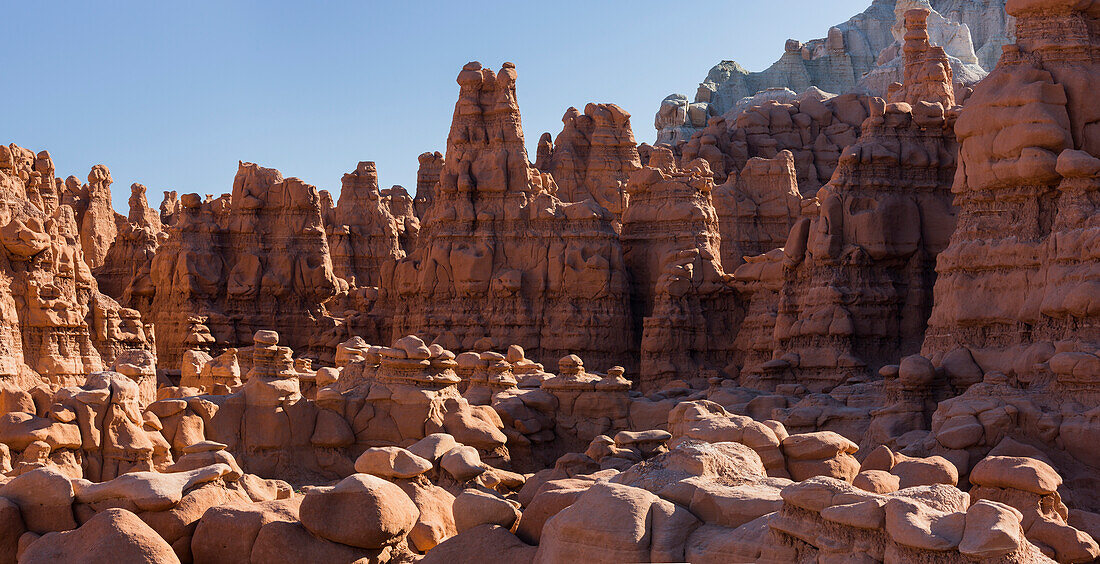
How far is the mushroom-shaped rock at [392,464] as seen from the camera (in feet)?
42.7

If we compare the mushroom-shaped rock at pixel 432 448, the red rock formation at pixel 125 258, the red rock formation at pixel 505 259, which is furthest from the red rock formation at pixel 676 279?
the mushroom-shaped rock at pixel 432 448

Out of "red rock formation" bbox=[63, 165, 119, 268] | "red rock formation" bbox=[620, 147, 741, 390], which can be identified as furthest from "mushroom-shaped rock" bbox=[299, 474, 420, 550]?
A: "red rock formation" bbox=[63, 165, 119, 268]

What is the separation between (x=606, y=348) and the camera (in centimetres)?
3981

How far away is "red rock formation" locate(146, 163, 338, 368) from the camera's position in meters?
44.2

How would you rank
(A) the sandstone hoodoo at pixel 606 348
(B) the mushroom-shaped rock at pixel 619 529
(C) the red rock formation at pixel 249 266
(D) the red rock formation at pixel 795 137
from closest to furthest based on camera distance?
(B) the mushroom-shaped rock at pixel 619 529 → (A) the sandstone hoodoo at pixel 606 348 → (C) the red rock formation at pixel 249 266 → (D) the red rock formation at pixel 795 137

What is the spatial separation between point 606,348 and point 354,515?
1178 inches

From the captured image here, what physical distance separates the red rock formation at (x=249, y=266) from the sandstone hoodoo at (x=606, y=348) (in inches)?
5.2

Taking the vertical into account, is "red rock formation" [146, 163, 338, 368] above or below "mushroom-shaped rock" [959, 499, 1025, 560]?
above

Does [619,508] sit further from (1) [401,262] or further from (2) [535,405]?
(1) [401,262]

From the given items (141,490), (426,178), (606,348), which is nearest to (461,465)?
(141,490)

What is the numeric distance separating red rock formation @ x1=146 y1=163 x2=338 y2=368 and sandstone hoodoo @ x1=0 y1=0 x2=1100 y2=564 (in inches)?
5.2

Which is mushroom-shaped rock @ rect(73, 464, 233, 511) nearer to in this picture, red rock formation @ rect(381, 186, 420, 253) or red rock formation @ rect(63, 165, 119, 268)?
red rock formation @ rect(381, 186, 420, 253)

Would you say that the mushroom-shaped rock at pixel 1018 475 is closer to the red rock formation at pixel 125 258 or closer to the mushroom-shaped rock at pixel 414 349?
the mushroom-shaped rock at pixel 414 349

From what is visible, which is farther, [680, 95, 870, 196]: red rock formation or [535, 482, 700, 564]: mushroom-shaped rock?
[680, 95, 870, 196]: red rock formation
